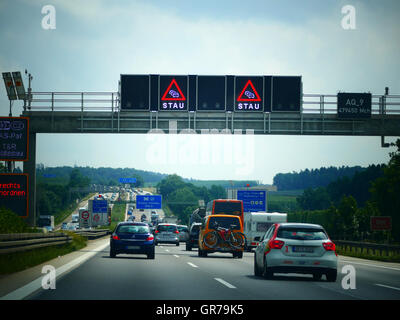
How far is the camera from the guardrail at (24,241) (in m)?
17.1

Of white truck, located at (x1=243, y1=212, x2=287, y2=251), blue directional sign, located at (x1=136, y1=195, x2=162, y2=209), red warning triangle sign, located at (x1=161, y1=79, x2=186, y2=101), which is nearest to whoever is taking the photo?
red warning triangle sign, located at (x1=161, y1=79, x2=186, y2=101)

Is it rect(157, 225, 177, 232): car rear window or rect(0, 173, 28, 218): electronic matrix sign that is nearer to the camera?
rect(0, 173, 28, 218): electronic matrix sign

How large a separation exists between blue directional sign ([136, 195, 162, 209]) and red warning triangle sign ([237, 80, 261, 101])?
54.1 metres

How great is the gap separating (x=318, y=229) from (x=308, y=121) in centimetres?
1864

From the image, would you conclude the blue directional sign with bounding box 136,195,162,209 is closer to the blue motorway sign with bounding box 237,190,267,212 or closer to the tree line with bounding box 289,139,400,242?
the tree line with bounding box 289,139,400,242

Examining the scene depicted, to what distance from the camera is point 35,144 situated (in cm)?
3462

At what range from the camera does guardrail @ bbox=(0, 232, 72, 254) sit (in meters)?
17.1

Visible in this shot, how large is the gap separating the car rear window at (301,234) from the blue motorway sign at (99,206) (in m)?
48.0

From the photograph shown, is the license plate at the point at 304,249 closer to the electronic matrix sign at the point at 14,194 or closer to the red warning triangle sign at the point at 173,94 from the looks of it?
the electronic matrix sign at the point at 14,194

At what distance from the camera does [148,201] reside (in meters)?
89.0

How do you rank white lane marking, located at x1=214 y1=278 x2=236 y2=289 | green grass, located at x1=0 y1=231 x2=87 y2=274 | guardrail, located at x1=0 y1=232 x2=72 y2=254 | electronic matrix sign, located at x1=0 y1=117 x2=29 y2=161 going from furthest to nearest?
1. electronic matrix sign, located at x1=0 y1=117 x2=29 y2=161
2. green grass, located at x1=0 y1=231 x2=87 y2=274
3. guardrail, located at x1=0 y1=232 x2=72 y2=254
4. white lane marking, located at x1=214 y1=278 x2=236 y2=289

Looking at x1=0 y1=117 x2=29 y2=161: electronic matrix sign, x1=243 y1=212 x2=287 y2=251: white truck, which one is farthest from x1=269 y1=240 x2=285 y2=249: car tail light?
x1=243 y1=212 x2=287 y2=251: white truck

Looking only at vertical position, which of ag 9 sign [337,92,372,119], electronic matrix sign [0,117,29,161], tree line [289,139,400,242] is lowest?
tree line [289,139,400,242]
